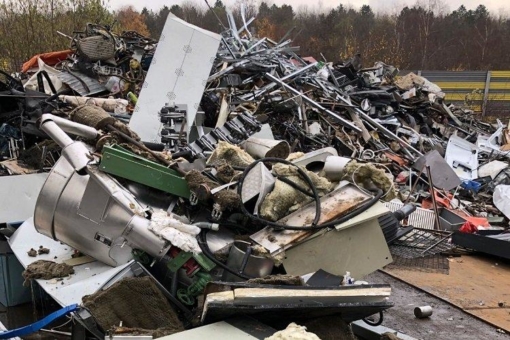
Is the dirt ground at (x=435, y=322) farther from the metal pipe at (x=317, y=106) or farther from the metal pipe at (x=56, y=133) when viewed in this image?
the metal pipe at (x=317, y=106)

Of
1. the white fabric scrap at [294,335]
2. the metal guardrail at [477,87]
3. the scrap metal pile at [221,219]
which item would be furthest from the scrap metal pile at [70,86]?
the metal guardrail at [477,87]

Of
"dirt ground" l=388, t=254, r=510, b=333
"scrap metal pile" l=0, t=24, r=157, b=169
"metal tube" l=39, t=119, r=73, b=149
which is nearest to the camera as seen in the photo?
"metal tube" l=39, t=119, r=73, b=149

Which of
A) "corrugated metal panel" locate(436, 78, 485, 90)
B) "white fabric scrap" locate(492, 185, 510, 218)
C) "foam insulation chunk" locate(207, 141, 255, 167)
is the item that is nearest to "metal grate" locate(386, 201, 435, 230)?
"white fabric scrap" locate(492, 185, 510, 218)

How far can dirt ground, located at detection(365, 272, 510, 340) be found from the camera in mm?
3176

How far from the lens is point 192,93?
6629 millimetres

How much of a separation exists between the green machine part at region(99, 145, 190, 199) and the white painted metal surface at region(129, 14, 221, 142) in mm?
3270

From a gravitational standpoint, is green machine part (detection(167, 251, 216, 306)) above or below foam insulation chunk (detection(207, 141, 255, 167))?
below

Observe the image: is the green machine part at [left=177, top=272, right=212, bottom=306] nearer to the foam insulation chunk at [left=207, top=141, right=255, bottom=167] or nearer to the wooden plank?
the wooden plank

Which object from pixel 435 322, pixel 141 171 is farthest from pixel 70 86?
pixel 435 322

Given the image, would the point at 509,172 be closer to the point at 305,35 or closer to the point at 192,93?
the point at 192,93

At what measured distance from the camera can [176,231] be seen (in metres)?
2.85

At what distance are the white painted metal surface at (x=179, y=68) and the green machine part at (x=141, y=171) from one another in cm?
327

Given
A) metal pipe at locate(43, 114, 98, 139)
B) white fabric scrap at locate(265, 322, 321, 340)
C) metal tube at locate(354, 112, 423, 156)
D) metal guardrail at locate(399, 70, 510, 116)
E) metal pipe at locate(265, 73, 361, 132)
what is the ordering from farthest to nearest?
metal guardrail at locate(399, 70, 510, 116) → metal tube at locate(354, 112, 423, 156) → metal pipe at locate(265, 73, 361, 132) → metal pipe at locate(43, 114, 98, 139) → white fabric scrap at locate(265, 322, 321, 340)

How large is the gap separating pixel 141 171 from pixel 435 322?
2173mm
